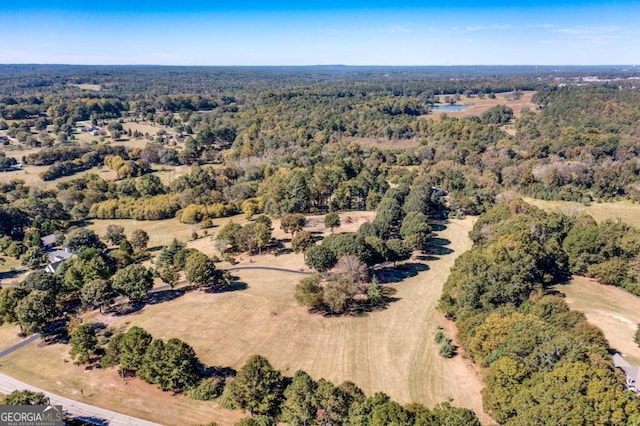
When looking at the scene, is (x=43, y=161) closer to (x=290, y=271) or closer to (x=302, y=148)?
(x=302, y=148)

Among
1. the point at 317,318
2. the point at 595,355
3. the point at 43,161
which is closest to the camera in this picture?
the point at 595,355

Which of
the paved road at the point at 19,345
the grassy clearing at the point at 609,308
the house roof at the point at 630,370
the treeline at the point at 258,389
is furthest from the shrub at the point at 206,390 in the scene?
the grassy clearing at the point at 609,308

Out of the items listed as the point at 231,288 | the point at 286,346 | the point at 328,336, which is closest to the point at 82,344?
the point at 231,288

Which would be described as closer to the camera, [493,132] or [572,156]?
[572,156]

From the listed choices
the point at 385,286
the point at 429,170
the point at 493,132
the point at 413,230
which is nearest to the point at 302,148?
the point at 429,170

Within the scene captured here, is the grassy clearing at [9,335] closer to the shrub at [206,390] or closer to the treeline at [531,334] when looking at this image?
the shrub at [206,390]
